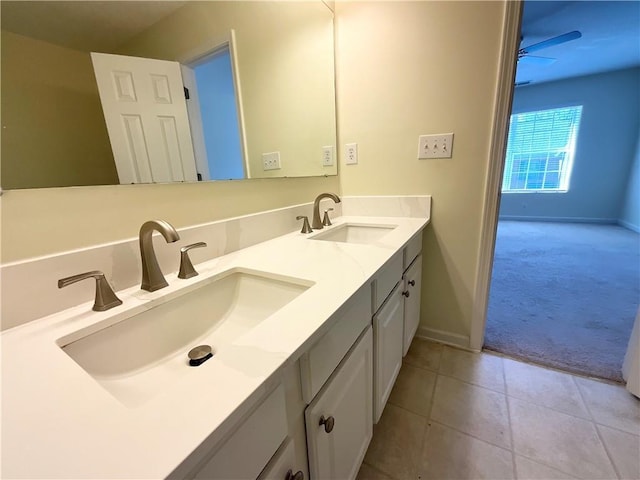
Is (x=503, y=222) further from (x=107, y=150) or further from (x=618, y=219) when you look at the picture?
(x=107, y=150)

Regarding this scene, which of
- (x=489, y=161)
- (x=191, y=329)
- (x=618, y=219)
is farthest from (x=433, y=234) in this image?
(x=618, y=219)

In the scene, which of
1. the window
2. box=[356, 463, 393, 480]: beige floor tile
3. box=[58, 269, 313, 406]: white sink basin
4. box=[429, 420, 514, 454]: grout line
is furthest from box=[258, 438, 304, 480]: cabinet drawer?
the window

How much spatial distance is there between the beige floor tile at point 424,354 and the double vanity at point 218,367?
409 mm

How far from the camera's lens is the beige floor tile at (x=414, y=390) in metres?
1.19

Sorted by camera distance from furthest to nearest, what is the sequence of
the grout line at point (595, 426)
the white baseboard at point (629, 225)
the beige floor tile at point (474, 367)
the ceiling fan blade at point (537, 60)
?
the white baseboard at point (629, 225)
the ceiling fan blade at point (537, 60)
the beige floor tile at point (474, 367)
the grout line at point (595, 426)

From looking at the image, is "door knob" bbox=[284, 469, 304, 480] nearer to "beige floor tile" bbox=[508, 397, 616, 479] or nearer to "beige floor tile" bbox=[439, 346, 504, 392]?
"beige floor tile" bbox=[508, 397, 616, 479]

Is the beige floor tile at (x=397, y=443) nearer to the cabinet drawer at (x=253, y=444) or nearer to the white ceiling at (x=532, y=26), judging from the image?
the cabinet drawer at (x=253, y=444)

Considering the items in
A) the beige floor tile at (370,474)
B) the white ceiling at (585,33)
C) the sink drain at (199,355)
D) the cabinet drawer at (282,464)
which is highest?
the white ceiling at (585,33)

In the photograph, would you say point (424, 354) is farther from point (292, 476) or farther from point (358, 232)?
point (292, 476)

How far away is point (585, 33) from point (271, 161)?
12.3 feet

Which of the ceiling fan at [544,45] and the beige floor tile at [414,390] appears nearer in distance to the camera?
the beige floor tile at [414,390]

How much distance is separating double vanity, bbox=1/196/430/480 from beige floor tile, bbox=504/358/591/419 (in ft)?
2.16

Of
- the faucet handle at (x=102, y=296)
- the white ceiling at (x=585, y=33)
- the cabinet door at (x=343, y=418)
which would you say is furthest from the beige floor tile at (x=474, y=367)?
the white ceiling at (x=585, y=33)

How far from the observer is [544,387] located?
125 cm
